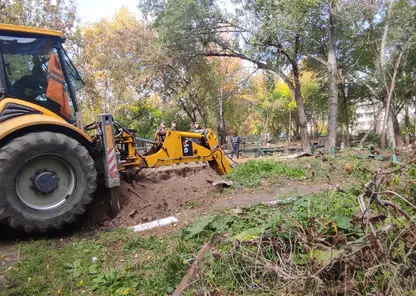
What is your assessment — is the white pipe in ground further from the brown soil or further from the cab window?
the cab window

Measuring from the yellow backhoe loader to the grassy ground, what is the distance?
18.3 inches

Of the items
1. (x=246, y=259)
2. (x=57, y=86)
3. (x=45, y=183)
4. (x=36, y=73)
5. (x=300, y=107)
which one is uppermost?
(x=36, y=73)

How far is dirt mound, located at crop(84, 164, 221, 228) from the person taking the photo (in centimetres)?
459

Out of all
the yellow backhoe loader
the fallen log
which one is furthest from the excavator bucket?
the fallen log

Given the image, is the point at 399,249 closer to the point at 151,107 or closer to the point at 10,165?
the point at 10,165

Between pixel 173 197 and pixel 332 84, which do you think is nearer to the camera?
pixel 173 197

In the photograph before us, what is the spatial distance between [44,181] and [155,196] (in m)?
1.94

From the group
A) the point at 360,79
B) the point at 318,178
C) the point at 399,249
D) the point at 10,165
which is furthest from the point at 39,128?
the point at 360,79

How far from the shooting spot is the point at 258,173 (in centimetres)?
743

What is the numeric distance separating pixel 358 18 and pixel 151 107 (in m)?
17.8

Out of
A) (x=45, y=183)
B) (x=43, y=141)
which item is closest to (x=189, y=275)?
(x=45, y=183)

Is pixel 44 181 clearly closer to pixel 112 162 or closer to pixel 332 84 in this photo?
pixel 112 162

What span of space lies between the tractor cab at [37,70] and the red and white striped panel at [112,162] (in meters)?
0.80

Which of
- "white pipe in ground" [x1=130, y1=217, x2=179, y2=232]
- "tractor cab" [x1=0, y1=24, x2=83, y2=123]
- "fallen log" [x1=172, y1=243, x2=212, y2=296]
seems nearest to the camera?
"fallen log" [x1=172, y1=243, x2=212, y2=296]
